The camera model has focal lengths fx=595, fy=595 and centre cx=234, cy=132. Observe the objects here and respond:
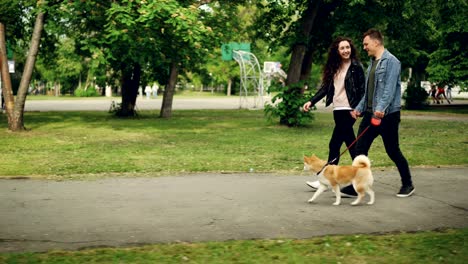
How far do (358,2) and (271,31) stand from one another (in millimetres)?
4649

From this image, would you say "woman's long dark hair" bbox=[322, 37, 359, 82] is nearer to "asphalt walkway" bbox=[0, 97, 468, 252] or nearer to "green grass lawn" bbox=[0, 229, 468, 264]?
"asphalt walkway" bbox=[0, 97, 468, 252]

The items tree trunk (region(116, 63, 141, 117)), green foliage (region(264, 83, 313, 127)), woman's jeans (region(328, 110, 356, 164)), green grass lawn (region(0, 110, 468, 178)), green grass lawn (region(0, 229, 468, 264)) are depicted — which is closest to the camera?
green grass lawn (region(0, 229, 468, 264))

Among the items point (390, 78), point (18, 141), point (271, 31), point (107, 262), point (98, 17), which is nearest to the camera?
point (107, 262)

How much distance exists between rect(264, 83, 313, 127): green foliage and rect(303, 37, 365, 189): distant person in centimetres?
1140

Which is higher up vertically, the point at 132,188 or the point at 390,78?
the point at 390,78

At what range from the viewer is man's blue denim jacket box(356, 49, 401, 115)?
7051 millimetres

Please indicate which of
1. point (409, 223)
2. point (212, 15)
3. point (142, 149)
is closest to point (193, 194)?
point (409, 223)

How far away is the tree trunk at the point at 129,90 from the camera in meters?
26.6

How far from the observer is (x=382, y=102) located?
23.1ft

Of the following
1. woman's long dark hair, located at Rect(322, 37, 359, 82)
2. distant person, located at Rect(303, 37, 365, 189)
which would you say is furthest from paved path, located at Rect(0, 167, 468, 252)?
woman's long dark hair, located at Rect(322, 37, 359, 82)

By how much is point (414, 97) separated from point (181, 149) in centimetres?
2603

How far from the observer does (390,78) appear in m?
7.08

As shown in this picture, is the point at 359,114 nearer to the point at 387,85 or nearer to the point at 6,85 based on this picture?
the point at 387,85

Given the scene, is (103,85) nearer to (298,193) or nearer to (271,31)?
(271,31)
